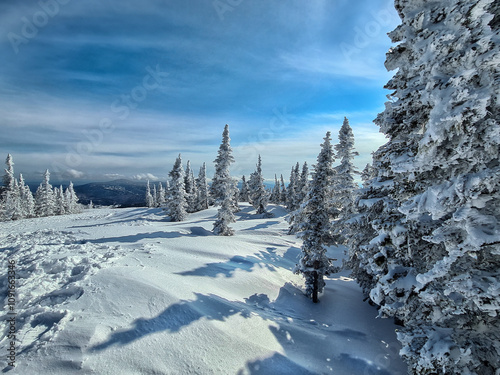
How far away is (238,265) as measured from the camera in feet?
59.7

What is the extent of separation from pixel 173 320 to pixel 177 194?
117 feet

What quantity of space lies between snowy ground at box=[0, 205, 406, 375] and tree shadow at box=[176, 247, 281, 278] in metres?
0.11

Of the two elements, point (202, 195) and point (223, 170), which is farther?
point (202, 195)

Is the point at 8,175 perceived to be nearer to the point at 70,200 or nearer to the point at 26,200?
the point at 26,200

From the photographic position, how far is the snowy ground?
7.38 metres

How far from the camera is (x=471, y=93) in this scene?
4.97 meters

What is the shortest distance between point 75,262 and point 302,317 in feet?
44.2

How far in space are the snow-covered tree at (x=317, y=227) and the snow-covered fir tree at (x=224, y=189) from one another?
41.3 feet

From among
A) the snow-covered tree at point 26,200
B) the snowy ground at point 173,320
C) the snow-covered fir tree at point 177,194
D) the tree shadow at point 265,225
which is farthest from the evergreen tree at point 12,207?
the tree shadow at point 265,225

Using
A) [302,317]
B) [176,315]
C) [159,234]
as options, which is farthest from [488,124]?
[159,234]

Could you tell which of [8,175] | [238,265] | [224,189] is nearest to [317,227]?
[238,265]

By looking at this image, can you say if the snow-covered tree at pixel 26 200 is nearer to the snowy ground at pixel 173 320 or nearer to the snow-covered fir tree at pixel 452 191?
the snowy ground at pixel 173 320

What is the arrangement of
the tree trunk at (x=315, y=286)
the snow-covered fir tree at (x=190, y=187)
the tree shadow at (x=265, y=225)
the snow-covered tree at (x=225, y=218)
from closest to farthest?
the tree trunk at (x=315, y=286)
the snow-covered tree at (x=225, y=218)
the tree shadow at (x=265, y=225)
the snow-covered fir tree at (x=190, y=187)

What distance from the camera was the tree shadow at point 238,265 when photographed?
50.3ft
